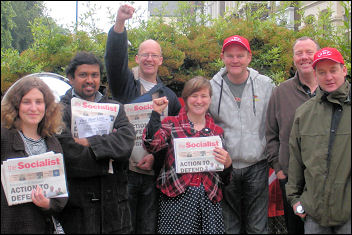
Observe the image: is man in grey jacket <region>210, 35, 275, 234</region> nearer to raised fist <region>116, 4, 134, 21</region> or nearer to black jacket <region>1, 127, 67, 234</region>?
raised fist <region>116, 4, 134, 21</region>

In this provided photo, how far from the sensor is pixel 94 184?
332 cm

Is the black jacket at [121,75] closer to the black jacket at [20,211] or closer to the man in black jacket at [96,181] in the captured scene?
the man in black jacket at [96,181]

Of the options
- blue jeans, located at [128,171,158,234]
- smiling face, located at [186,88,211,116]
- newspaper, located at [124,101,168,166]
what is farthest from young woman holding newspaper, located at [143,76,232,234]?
newspaper, located at [124,101,168,166]

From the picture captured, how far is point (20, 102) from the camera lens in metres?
3.06

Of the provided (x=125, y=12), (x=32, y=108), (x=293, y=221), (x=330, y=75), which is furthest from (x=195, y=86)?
(x=293, y=221)

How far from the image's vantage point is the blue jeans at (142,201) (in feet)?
12.8

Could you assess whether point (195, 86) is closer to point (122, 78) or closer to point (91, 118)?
point (122, 78)

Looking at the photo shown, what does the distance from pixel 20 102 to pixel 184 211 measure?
170cm

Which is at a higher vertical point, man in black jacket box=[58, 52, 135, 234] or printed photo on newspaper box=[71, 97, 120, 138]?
printed photo on newspaper box=[71, 97, 120, 138]

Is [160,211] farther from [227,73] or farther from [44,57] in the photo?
[44,57]

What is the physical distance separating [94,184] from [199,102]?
1.24 m

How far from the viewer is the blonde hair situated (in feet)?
9.92

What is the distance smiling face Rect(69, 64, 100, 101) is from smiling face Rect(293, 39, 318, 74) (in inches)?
80.3

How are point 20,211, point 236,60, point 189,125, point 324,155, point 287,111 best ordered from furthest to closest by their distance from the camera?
point 236,60 < point 287,111 < point 189,125 < point 324,155 < point 20,211
